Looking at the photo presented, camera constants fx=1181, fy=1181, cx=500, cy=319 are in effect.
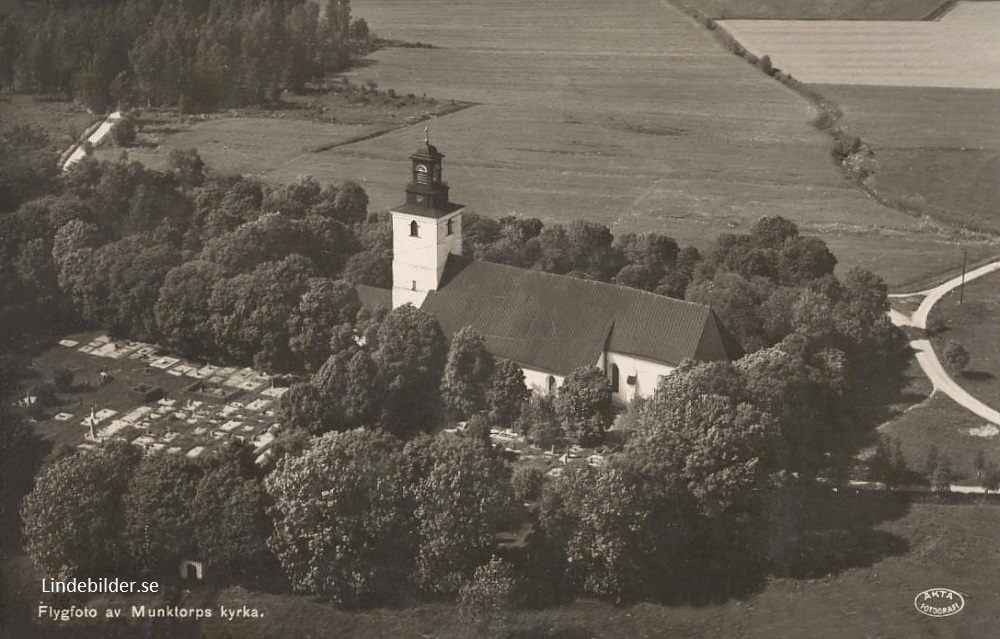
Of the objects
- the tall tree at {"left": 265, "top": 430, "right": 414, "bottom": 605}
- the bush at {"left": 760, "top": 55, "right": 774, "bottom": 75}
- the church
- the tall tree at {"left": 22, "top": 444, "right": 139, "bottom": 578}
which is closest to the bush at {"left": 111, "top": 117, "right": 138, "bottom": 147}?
the church

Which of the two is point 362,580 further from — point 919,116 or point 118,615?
point 919,116

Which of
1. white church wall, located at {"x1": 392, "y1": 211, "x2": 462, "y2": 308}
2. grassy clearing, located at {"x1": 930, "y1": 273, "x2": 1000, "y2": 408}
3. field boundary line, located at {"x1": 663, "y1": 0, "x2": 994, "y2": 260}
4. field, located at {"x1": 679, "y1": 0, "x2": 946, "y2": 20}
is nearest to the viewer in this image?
white church wall, located at {"x1": 392, "y1": 211, "x2": 462, "y2": 308}

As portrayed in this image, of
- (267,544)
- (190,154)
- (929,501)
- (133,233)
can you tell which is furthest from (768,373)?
(190,154)

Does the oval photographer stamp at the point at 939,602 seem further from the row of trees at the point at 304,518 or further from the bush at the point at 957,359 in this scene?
the bush at the point at 957,359

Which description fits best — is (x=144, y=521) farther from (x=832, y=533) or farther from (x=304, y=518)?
(x=832, y=533)

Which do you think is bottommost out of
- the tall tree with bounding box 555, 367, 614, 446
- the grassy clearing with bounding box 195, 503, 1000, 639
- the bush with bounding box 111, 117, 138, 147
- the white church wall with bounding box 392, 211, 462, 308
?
the grassy clearing with bounding box 195, 503, 1000, 639

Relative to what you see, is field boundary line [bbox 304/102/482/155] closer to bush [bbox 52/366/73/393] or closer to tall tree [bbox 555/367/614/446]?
bush [bbox 52/366/73/393]
